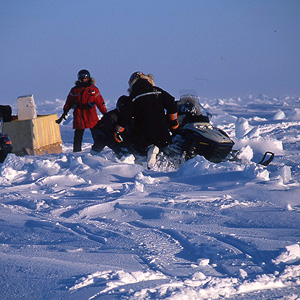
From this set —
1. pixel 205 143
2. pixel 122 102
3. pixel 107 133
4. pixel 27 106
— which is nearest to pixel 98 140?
pixel 107 133

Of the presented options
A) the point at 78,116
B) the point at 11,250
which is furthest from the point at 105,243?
the point at 78,116

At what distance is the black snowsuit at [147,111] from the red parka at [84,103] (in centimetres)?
205

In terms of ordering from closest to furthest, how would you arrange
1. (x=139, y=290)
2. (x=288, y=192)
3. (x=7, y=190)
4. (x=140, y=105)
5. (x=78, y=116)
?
(x=139, y=290)
(x=288, y=192)
(x=7, y=190)
(x=140, y=105)
(x=78, y=116)

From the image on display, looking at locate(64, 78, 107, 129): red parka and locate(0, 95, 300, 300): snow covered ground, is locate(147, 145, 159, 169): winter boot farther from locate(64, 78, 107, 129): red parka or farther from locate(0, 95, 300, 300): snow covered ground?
locate(64, 78, 107, 129): red parka

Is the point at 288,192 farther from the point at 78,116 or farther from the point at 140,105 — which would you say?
the point at 78,116

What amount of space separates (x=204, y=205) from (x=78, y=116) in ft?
16.3

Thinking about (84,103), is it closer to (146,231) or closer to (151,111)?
(151,111)

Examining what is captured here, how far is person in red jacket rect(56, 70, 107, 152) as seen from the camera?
28.6 feet

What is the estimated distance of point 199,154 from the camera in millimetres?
6766

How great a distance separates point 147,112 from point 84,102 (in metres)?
2.60

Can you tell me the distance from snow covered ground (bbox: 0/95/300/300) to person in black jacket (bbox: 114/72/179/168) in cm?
54

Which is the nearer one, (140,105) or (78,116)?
(140,105)

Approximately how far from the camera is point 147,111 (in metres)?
6.60

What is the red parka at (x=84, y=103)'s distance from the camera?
344 inches
